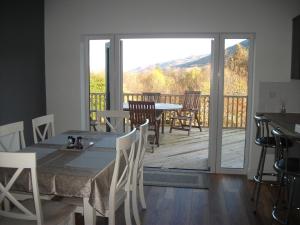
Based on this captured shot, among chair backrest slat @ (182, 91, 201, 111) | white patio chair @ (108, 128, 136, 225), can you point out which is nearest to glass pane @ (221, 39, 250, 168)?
white patio chair @ (108, 128, 136, 225)

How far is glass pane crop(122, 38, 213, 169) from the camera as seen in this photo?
5.78m

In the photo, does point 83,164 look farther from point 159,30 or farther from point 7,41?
point 159,30

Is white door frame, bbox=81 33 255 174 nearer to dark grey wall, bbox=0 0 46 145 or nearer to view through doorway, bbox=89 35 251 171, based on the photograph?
view through doorway, bbox=89 35 251 171

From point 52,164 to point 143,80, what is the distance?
16.0 feet

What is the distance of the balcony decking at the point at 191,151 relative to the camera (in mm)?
4637

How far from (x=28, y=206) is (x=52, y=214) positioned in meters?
0.22

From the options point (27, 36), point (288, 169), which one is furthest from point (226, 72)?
point (27, 36)

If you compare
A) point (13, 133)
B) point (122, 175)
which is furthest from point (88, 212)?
point (13, 133)

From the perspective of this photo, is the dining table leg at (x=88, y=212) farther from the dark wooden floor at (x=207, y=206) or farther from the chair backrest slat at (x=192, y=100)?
the chair backrest slat at (x=192, y=100)

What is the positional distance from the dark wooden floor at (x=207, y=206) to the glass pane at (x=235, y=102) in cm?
54

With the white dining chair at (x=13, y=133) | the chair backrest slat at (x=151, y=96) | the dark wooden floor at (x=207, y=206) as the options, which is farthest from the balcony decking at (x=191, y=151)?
the white dining chair at (x=13, y=133)

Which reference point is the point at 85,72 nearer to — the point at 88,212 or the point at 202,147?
the point at 202,147

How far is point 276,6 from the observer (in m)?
4.14

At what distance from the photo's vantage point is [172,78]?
7266 mm
